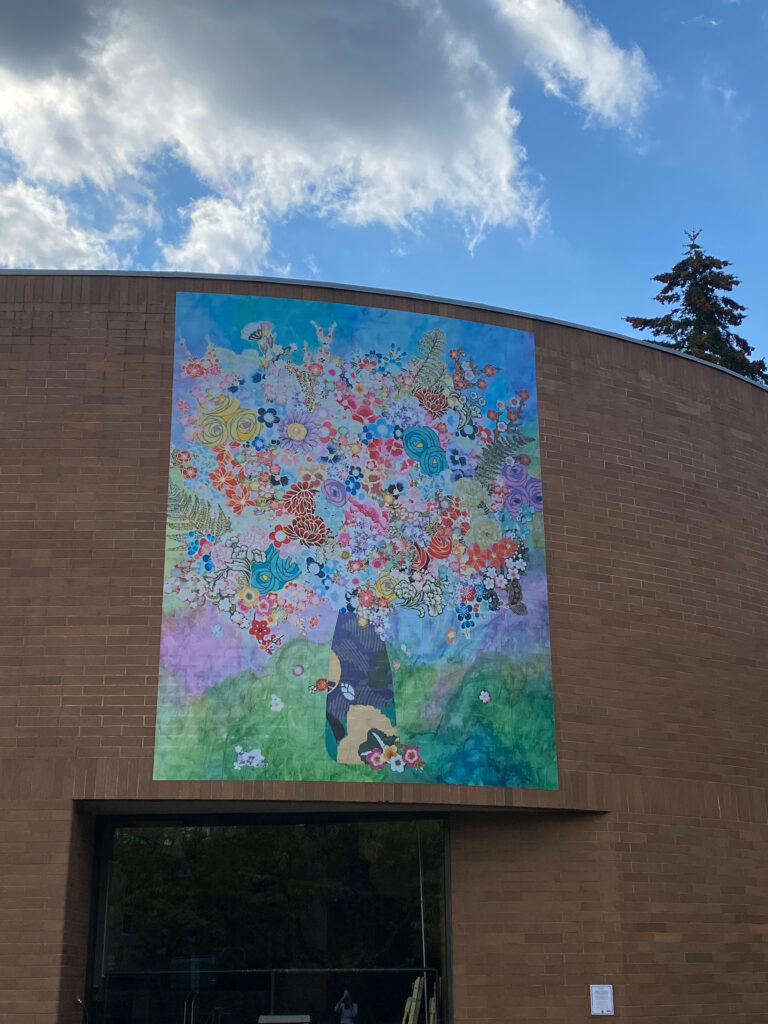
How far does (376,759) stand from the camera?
48.6 ft

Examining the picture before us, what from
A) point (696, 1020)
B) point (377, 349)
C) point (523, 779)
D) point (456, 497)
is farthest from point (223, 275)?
point (696, 1020)

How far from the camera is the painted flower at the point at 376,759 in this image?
1480 centimetres

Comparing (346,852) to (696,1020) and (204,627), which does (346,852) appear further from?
(696,1020)

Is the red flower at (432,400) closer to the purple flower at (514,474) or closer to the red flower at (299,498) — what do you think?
the purple flower at (514,474)

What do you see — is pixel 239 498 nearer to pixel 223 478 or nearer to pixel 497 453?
pixel 223 478

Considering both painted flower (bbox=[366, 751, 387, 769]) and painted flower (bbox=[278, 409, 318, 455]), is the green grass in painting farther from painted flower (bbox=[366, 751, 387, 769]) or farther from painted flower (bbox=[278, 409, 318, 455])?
painted flower (bbox=[278, 409, 318, 455])

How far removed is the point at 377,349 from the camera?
54.4 ft

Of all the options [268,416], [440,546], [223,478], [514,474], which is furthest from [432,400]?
[223,478]

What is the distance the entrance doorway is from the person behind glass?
0.07 m

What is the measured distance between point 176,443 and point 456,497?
3.65m

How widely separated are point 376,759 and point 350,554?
253 cm

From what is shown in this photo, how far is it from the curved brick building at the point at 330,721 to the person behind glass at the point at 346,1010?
135 millimetres

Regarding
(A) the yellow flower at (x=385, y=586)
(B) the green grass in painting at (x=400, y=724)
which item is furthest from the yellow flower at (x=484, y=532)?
(B) the green grass in painting at (x=400, y=724)

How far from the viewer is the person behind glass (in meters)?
15.1
